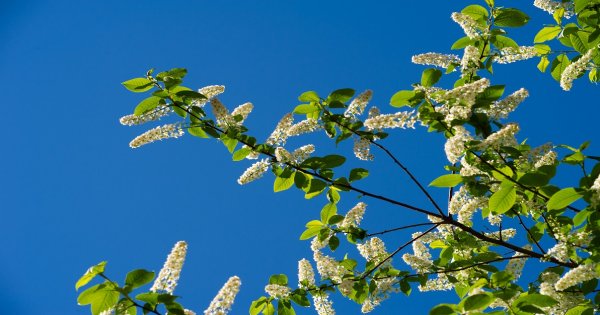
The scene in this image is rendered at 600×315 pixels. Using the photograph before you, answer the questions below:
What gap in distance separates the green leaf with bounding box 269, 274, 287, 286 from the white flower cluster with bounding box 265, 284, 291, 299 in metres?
0.13

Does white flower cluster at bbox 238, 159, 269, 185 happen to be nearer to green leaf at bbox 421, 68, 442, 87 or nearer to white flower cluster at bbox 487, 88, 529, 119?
green leaf at bbox 421, 68, 442, 87

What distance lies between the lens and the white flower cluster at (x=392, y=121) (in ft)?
13.4

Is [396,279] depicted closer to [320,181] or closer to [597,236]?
[320,181]

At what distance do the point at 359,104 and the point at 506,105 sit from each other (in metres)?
1.03

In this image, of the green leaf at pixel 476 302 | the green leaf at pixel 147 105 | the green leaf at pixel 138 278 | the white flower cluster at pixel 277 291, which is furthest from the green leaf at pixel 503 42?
the green leaf at pixel 138 278

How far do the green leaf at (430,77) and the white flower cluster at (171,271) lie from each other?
6.89 ft

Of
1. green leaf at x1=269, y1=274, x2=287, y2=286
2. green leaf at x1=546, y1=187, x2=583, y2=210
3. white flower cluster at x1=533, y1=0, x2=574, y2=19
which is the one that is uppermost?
white flower cluster at x1=533, y1=0, x2=574, y2=19

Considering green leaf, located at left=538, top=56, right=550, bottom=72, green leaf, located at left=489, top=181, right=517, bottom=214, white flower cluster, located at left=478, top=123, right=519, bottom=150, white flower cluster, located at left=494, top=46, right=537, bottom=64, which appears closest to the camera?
green leaf, located at left=489, top=181, right=517, bottom=214

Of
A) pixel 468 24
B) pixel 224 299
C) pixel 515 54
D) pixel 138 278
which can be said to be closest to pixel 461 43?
pixel 468 24

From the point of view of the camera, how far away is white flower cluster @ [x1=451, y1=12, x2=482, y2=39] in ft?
14.8

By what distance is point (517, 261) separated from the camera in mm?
4027

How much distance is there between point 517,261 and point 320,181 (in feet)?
4.86

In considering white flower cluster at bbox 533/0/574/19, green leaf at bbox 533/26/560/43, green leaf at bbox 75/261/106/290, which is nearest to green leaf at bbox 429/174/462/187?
green leaf at bbox 75/261/106/290

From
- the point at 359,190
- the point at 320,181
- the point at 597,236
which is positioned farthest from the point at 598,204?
the point at 320,181
